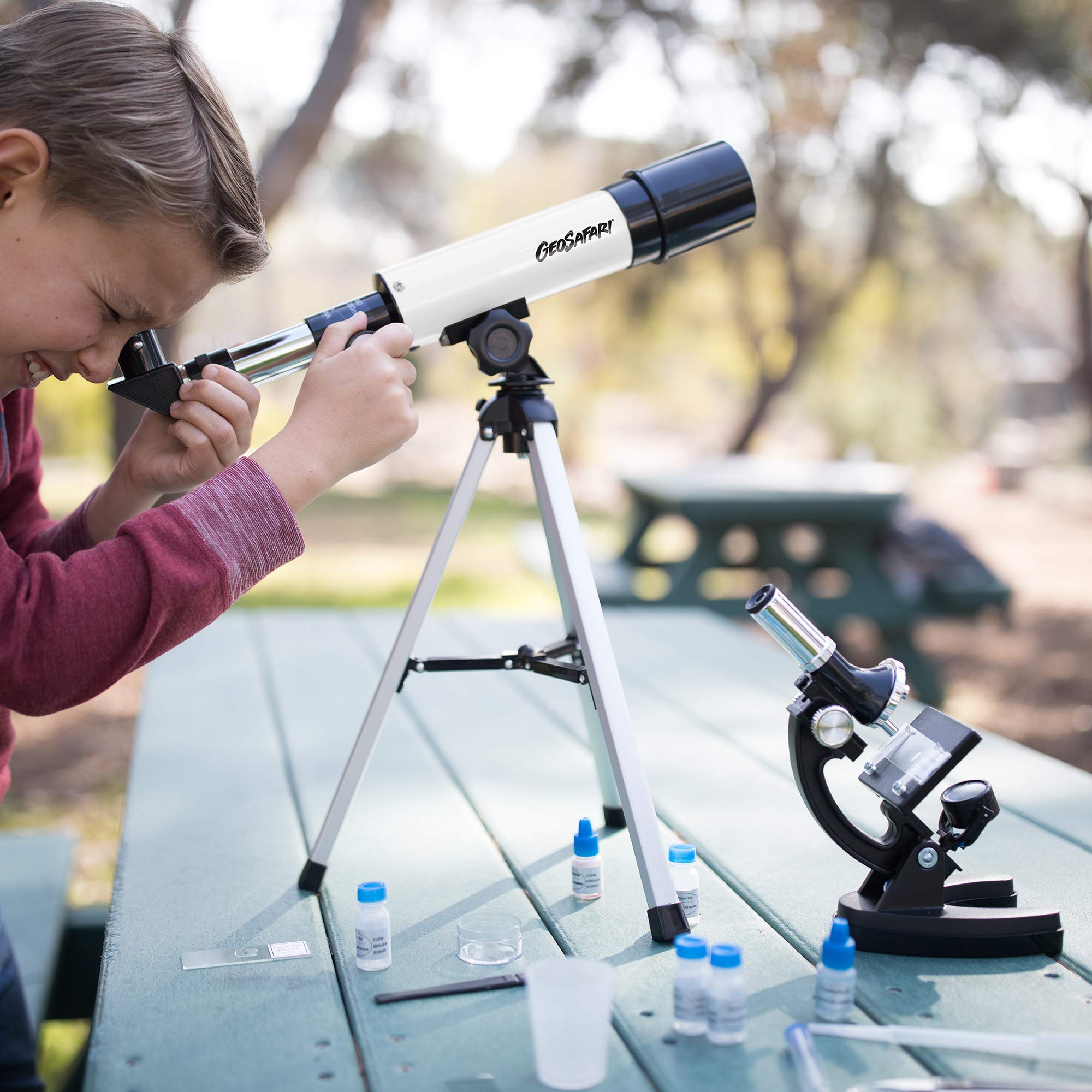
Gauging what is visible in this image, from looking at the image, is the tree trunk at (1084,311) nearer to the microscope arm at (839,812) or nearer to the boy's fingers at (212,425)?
the microscope arm at (839,812)

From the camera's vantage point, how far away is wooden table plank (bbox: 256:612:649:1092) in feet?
3.65

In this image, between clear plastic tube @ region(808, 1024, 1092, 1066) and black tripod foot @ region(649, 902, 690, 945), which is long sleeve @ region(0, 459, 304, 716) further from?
clear plastic tube @ region(808, 1024, 1092, 1066)

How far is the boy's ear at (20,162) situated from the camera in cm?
105

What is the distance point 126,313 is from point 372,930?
75 cm

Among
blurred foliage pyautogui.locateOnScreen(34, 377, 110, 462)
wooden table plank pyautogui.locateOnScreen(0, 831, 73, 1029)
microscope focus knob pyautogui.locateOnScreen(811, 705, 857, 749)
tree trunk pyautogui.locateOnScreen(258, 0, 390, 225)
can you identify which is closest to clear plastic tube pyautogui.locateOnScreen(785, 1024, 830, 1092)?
microscope focus knob pyautogui.locateOnScreen(811, 705, 857, 749)

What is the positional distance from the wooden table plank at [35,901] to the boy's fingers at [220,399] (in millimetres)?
1021

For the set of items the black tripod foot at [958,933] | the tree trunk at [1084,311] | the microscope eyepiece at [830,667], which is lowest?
the black tripod foot at [958,933]

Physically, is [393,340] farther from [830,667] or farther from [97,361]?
[830,667]

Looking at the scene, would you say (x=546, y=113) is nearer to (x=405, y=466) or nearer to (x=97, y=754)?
(x=97, y=754)

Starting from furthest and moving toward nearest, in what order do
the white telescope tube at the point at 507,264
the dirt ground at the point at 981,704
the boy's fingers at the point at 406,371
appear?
the dirt ground at the point at 981,704 → the white telescope tube at the point at 507,264 → the boy's fingers at the point at 406,371

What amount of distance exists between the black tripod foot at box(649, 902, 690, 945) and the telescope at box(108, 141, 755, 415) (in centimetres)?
78

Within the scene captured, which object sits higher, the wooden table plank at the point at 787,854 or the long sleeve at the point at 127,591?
the long sleeve at the point at 127,591

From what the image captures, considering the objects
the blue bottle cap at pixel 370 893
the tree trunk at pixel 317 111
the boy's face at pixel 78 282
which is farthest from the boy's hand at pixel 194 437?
the tree trunk at pixel 317 111

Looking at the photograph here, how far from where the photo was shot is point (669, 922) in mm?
1352
